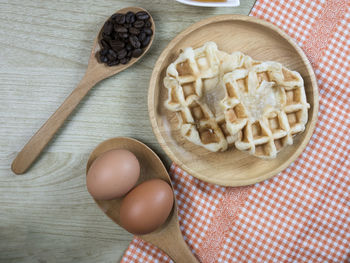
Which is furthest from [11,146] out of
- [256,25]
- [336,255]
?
[336,255]

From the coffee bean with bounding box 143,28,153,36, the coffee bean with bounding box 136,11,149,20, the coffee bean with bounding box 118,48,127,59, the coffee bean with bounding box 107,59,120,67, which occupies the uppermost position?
the coffee bean with bounding box 136,11,149,20

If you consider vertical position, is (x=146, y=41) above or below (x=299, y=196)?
above

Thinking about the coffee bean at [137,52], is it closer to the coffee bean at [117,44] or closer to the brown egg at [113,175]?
the coffee bean at [117,44]

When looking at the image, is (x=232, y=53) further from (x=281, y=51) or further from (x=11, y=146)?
(x=11, y=146)

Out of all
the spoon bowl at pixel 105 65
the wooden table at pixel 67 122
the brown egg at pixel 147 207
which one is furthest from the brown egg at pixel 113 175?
the spoon bowl at pixel 105 65

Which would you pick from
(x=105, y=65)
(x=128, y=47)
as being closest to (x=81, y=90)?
(x=105, y=65)

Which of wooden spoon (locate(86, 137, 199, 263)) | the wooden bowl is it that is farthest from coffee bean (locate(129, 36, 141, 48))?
wooden spoon (locate(86, 137, 199, 263))

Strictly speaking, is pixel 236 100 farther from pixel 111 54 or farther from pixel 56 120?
pixel 56 120

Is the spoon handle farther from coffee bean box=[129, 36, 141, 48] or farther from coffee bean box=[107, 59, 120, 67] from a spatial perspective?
coffee bean box=[129, 36, 141, 48]
